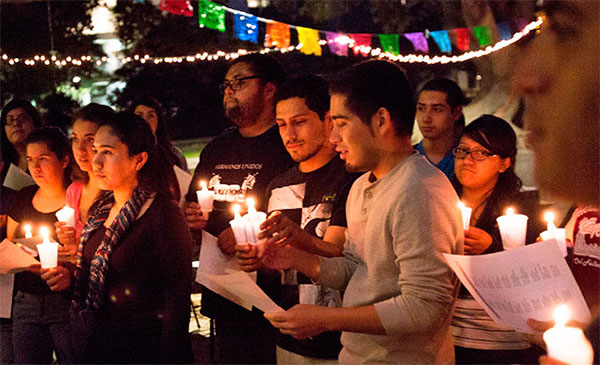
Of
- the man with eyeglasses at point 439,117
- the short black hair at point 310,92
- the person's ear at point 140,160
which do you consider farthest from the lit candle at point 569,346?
the man with eyeglasses at point 439,117

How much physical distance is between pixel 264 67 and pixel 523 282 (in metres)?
2.33

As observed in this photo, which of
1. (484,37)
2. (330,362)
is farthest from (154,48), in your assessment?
(330,362)

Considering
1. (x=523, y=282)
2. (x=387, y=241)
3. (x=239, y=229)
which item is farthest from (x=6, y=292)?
(x=523, y=282)

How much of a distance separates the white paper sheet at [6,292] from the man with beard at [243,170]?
1097mm

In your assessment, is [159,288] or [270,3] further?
[270,3]

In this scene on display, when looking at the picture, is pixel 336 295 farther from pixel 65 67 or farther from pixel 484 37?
pixel 65 67

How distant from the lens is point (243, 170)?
3781 millimetres

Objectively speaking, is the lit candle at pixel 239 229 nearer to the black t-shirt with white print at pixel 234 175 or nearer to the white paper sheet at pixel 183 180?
the black t-shirt with white print at pixel 234 175

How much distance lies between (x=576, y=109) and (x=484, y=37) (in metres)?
7.26

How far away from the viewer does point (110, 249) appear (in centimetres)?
317

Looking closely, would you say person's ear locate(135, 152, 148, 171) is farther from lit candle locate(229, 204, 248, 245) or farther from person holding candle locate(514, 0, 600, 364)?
person holding candle locate(514, 0, 600, 364)

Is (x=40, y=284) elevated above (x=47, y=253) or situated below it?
below

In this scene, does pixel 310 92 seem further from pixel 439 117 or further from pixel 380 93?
pixel 439 117

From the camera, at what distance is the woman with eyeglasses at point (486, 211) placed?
2.89 meters
